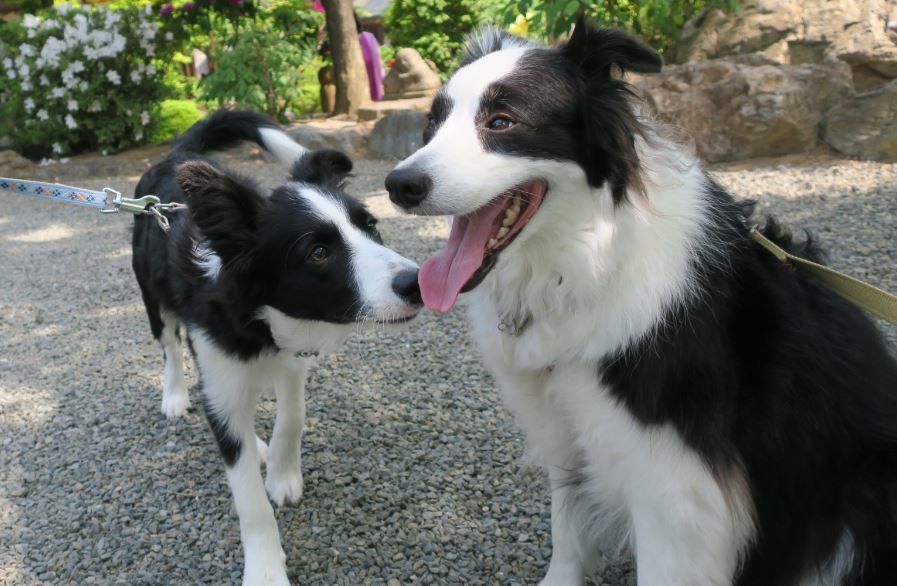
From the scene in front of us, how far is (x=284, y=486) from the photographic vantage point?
2879 millimetres

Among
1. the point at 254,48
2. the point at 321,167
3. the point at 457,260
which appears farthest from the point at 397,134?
the point at 457,260

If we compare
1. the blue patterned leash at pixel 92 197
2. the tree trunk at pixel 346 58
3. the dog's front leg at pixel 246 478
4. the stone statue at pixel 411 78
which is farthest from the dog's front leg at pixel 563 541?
the stone statue at pixel 411 78

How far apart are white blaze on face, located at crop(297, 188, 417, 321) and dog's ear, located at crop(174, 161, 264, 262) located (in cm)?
19

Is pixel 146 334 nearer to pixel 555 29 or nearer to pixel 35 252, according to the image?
pixel 35 252

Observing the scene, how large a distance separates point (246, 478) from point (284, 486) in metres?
0.42

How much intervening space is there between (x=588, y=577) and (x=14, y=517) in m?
2.24

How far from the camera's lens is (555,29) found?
6809 mm

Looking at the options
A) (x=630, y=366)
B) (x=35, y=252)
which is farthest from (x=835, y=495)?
(x=35, y=252)

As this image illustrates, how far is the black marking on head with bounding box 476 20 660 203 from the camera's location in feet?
5.80

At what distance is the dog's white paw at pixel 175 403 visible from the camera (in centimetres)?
357

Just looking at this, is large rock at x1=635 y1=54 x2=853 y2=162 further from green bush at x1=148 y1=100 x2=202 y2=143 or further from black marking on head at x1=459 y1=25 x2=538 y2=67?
green bush at x1=148 y1=100 x2=202 y2=143

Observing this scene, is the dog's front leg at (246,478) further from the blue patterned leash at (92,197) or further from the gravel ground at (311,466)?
the blue patterned leash at (92,197)

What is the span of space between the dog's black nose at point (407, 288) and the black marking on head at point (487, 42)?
67cm

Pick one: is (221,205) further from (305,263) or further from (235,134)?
(235,134)
